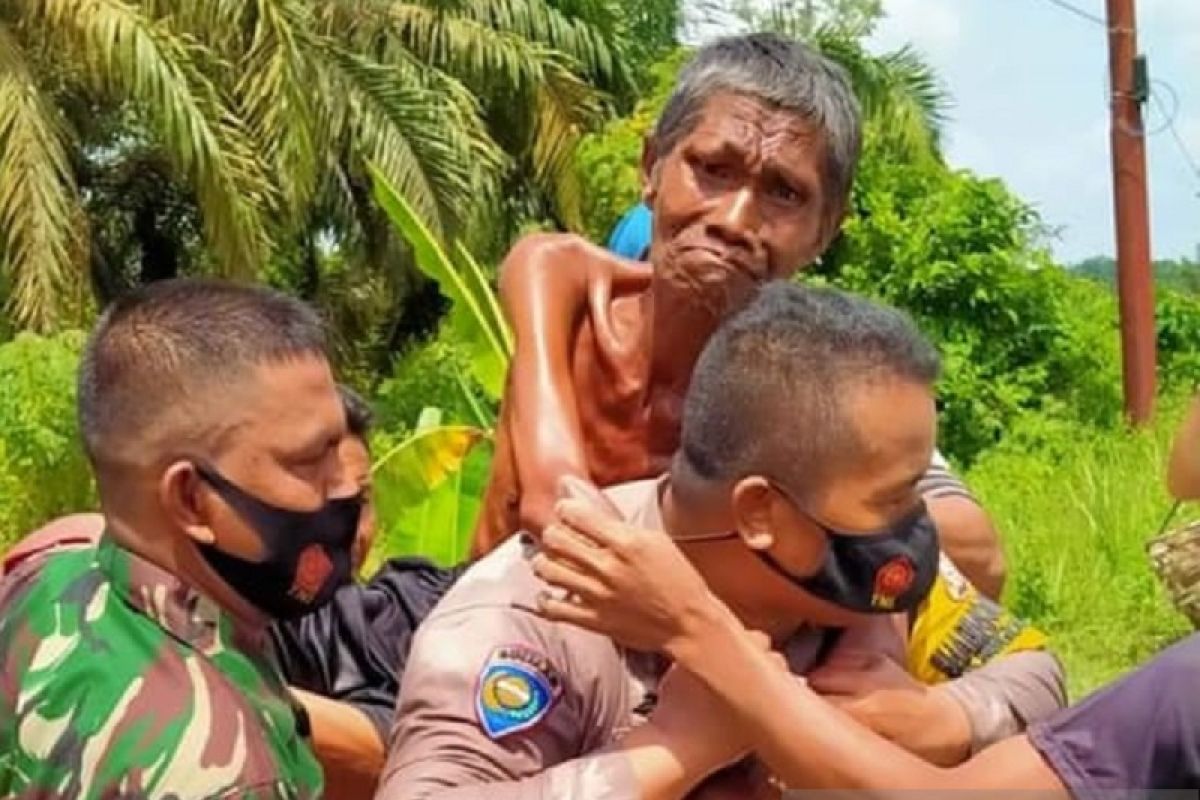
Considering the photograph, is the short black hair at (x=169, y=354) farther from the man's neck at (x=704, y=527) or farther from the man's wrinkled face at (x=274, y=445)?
the man's neck at (x=704, y=527)

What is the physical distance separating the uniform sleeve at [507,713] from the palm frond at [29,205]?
10.5 m

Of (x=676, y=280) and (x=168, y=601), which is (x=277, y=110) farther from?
(x=168, y=601)

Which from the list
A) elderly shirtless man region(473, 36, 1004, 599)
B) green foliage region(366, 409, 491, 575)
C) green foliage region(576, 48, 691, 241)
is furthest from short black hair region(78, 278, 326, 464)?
green foliage region(576, 48, 691, 241)

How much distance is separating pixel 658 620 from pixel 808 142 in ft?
2.28

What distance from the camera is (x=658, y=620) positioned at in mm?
1860

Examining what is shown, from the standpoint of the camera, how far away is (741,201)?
2336mm

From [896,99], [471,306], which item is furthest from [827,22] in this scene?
[471,306]

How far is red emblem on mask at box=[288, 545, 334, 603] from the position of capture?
1974mm

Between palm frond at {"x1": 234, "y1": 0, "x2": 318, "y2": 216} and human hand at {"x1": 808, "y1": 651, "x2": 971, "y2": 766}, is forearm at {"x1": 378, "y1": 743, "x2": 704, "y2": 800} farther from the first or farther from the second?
palm frond at {"x1": 234, "y1": 0, "x2": 318, "y2": 216}

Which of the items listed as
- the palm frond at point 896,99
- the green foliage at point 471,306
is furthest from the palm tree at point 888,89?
the green foliage at point 471,306

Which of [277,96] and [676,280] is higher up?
[676,280]

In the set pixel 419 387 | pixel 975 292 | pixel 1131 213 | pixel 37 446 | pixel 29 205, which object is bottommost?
pixel 419 387

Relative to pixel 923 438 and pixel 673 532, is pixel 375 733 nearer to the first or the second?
pixel 673 532

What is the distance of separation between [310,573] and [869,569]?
1.70 feet
